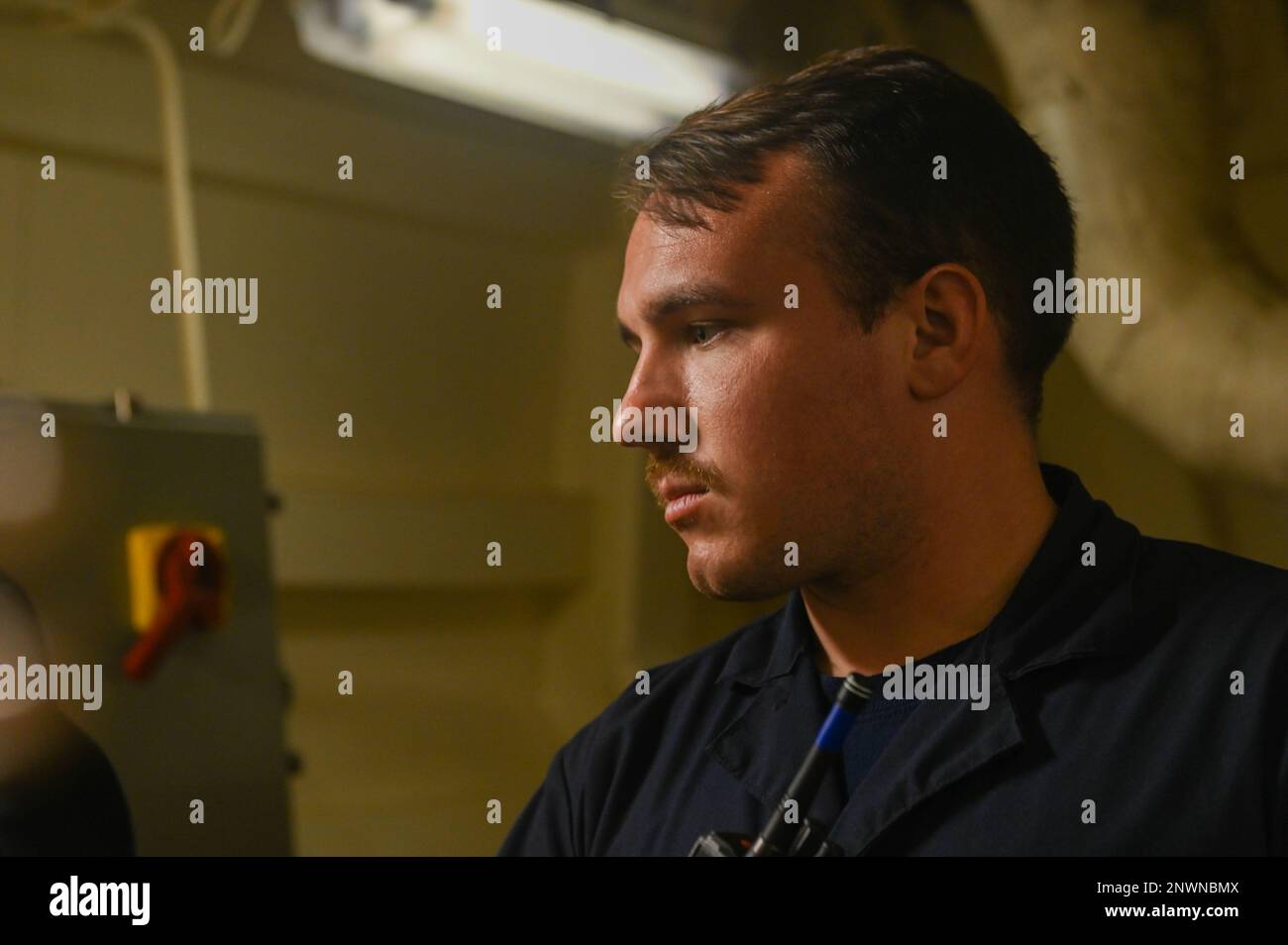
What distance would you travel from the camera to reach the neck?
0.66 m

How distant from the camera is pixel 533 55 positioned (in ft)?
3.37

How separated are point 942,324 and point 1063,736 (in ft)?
0.79

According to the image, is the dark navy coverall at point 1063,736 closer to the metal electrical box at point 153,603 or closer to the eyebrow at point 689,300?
the eyebrow at point 689,300

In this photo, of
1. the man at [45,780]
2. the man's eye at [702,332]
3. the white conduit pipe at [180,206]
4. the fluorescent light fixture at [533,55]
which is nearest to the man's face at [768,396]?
the man's eye at [702,332]

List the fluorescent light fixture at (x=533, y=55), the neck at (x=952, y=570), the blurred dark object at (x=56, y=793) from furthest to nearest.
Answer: the fluorescent light fixture at (x=533, y=55), the blurred dark object at (x=56, y=793), the neck at (x=952, y=570)

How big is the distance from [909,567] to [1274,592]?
196 mm

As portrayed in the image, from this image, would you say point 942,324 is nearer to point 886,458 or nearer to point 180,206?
point 886,458

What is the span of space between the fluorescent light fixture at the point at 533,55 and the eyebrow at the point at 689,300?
0.39 meters

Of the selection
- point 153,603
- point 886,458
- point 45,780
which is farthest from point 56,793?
point 886,458

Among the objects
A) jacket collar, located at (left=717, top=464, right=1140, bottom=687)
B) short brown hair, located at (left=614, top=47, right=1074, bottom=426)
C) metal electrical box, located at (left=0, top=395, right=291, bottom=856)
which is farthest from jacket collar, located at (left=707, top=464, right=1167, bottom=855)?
metal electrical box, located at (left=0, top=395, right=291, bottom=856)

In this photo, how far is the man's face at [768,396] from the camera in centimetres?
64

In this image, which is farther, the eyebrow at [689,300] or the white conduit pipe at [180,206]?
the white conduit pipe at [180,206]

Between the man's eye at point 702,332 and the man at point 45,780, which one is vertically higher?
the man's eye at point 702,332

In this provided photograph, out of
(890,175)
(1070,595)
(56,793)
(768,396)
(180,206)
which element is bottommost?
(56,793)
